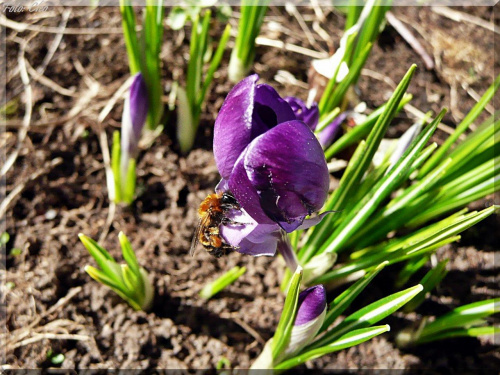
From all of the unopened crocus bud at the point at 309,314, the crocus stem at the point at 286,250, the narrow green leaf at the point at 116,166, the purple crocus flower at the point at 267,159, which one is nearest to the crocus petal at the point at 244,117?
the purple crocus flower at the point at 267,159

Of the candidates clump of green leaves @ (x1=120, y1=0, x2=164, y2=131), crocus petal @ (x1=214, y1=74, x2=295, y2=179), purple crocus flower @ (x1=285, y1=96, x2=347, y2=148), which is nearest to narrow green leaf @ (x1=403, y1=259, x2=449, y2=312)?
purple crocus flower @ (x1=285, y1=96, x2=347, y2=148)

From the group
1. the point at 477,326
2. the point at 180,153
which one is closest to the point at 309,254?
the point at 477,326

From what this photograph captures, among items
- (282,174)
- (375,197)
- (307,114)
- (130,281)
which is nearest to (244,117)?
(282,174)

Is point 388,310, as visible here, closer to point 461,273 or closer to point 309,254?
point 309,254

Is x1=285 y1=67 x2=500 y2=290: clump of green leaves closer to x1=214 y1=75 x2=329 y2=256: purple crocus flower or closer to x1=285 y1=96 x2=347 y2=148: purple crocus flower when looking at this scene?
x1=285 y1=96 x2=347 y2=148: purple crocus flower

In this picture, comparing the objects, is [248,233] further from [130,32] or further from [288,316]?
[130,32]

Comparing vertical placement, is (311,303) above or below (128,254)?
above
